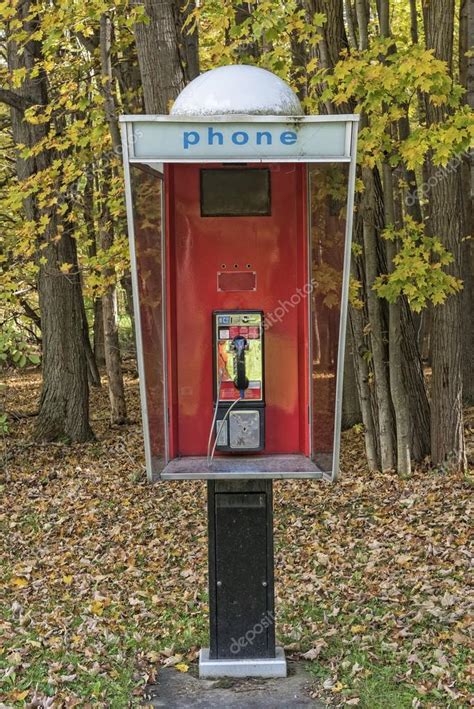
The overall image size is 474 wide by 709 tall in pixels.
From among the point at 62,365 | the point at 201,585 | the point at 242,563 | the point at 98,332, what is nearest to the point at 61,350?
the point at 62,365

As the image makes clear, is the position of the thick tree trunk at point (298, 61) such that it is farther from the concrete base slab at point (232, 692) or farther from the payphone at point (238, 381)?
the concrete base slab at point (232, 692)

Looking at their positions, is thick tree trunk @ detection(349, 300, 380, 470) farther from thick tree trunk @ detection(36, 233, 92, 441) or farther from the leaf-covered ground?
thick tree trunk @ detection(36, 233, 92, 441)

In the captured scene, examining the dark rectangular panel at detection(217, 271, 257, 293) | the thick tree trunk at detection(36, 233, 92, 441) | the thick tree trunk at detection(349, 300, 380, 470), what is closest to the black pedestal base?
the dark rectangular panel at detection(217, 271, 257, 293)

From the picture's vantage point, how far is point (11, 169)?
17.6m

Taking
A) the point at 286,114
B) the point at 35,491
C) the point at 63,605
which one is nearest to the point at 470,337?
the point at 35,491

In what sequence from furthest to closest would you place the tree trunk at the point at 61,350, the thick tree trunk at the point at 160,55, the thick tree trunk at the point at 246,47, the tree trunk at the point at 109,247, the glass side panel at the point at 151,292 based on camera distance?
the tree trunk at the point at 61,350, the tree trunk at the point at 109,247, the thick tree trunk at the point at 246,47, the thick tree trunk at the point at 160,55, the glass side panel at the point at 151,292

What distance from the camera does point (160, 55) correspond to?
25.4ft

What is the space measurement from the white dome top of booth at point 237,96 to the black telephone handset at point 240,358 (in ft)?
3.96

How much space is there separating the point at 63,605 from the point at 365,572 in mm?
2134

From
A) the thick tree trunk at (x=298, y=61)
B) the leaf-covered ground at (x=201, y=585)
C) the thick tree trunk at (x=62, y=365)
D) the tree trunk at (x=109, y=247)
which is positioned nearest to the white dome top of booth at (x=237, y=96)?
the leaf-covered ground at (x=201, y=585)

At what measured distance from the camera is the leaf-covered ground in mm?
4789

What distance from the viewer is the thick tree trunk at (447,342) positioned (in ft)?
29.5

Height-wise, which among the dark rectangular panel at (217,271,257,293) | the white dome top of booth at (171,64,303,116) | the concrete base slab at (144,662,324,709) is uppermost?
the white dome top of booth at (171,64,303,116)

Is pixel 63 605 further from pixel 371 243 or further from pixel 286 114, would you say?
pixel 371 243
